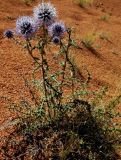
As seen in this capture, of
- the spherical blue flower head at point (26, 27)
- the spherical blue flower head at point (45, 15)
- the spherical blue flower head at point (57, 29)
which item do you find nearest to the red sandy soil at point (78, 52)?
the spherical blue flower head at point (57, 29)

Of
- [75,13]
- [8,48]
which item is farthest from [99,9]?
[8,48]

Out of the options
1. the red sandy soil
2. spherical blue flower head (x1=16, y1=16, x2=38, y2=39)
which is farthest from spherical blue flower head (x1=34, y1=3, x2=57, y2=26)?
the red sandy soil

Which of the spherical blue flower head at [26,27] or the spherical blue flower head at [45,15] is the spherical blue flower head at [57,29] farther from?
the spherical blue flower head at [26,27]

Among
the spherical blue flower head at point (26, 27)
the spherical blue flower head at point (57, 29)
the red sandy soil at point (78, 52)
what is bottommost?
the red sandy soil at point (78, 52)

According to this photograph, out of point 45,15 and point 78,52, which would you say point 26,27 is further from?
point 78,52

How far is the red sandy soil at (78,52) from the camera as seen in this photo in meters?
6.51

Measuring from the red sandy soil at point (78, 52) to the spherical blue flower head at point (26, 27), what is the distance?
804mm

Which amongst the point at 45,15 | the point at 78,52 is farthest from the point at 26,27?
the point at 78,52

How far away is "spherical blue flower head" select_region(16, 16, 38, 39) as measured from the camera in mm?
4402

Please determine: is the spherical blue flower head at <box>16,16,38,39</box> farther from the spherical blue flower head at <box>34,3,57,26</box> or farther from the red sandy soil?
the red sandy soil

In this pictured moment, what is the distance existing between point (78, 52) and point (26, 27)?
4526mm

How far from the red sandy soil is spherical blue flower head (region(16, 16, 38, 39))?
804mm

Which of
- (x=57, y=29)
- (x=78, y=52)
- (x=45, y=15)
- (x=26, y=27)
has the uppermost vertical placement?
(x=45, y=15)

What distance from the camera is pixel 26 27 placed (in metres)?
4.45
